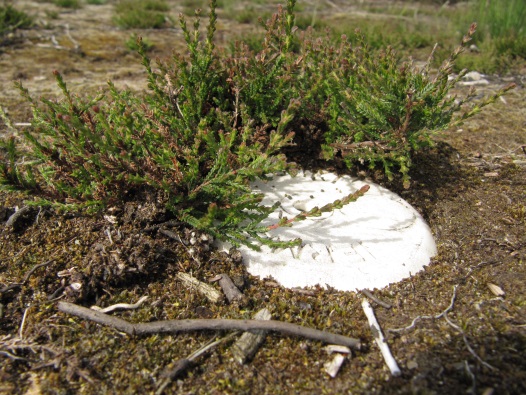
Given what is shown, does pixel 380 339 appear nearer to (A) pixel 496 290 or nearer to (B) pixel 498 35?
(A) pixel 496 290

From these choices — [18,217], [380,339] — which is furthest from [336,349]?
[18,217]

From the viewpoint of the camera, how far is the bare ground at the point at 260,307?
207 centimetres

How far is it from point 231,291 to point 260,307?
0.73 ft

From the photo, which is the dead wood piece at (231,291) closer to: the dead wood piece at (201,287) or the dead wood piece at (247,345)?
the dead wood piece at (201,287)

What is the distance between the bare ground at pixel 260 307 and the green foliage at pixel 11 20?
5.39m

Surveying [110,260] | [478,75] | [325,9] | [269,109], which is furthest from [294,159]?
[325,9]

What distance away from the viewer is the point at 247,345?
2.23 metres

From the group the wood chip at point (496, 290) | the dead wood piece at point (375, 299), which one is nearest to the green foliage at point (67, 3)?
the dead wood piece at point (375, 299)

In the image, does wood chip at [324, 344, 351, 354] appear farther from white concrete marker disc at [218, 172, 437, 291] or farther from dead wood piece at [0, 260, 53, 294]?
dead wood piece at [0, 260, 53, 294]

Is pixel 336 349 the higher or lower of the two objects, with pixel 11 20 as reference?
lower

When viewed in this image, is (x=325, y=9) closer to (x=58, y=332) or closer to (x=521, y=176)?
(x=521, y=176)

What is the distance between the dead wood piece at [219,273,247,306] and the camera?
252cm

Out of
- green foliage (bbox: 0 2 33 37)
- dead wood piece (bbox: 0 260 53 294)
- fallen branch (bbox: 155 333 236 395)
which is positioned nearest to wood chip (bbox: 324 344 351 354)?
fallen branch (bbox: 155 333 236 395)

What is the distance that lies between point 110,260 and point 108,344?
544 millimetres
